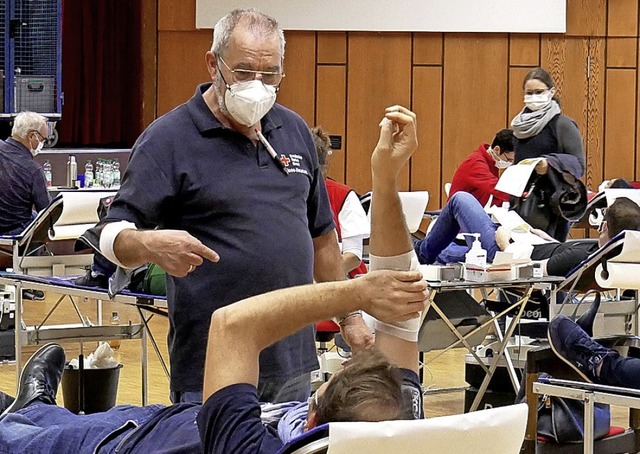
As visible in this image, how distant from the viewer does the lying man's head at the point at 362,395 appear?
2.16 meters

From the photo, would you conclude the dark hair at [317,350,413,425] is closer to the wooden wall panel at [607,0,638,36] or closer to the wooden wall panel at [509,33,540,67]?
the wooden wall panel at [509,33,540,67]

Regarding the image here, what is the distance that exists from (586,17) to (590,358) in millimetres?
7749

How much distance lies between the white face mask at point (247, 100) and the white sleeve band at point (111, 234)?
0.34m

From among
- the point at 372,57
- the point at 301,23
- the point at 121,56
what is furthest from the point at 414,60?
the point at 121,56

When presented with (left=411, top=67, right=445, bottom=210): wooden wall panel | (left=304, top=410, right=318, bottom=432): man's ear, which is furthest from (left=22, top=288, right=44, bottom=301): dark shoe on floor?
(left=304, top=410, right=318, bottom=432): man's ear

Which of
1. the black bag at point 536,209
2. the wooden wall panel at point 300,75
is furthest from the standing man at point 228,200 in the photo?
the wooden wall panel at point 300,75

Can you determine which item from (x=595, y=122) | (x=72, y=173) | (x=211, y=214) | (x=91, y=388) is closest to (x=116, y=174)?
(x=72, y=173)

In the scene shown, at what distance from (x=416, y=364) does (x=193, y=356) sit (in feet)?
1.73

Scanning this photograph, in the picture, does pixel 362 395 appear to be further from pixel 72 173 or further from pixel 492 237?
pixel 72 173

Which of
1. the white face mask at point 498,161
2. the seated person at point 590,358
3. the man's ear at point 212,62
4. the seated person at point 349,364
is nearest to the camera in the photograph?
the seated person at point 349,364

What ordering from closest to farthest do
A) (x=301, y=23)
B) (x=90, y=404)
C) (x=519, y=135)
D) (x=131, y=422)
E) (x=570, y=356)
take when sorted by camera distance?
(x=131, y=422)
(x=570, y=356)
(x=90, y=404)
(x=519, y=135)
(x=301, y=23)

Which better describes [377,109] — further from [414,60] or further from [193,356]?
[193,356]

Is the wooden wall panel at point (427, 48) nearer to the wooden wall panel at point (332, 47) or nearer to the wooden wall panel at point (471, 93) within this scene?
the wooden wall panel at point (471, 93)

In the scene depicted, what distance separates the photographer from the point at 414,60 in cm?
1146
